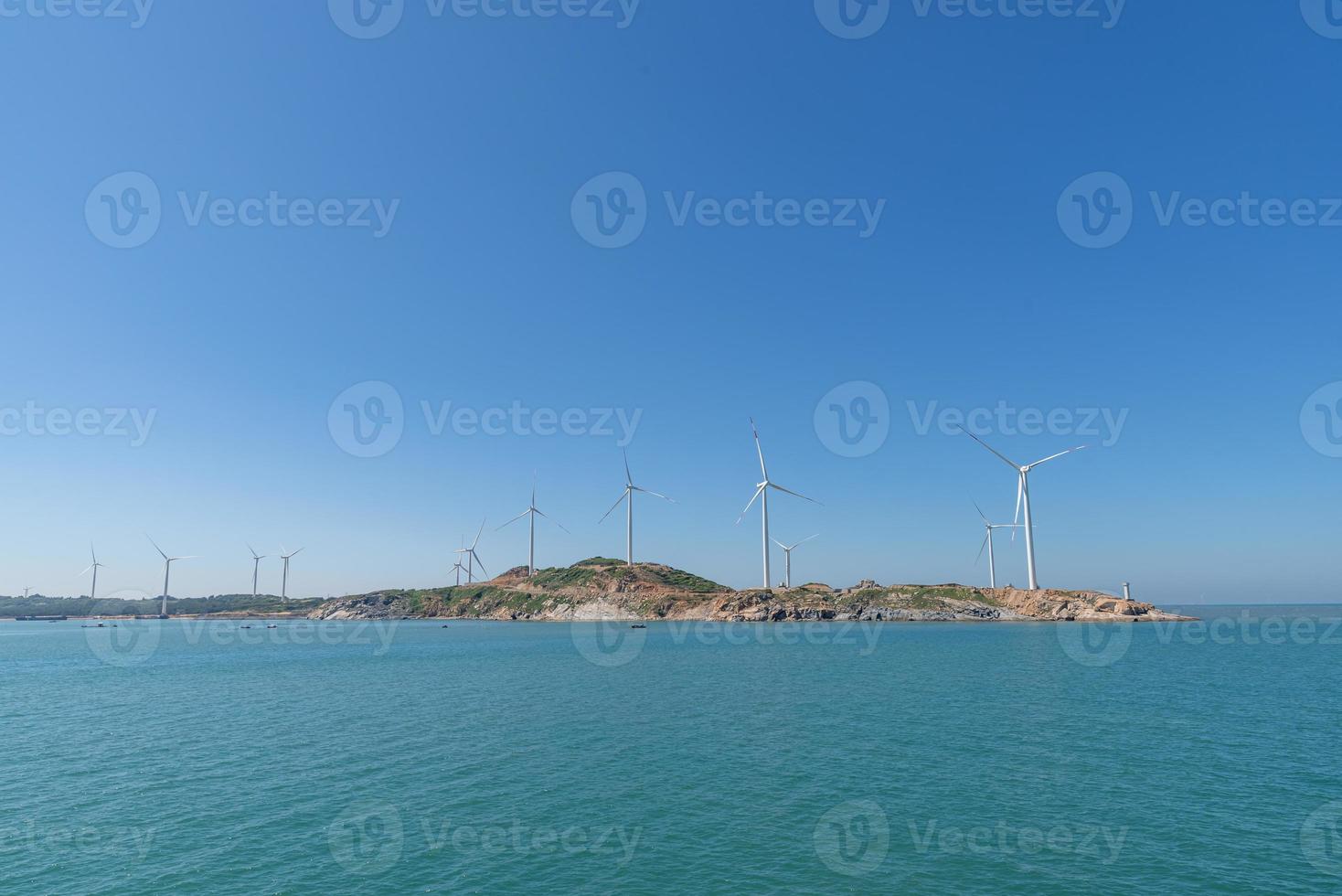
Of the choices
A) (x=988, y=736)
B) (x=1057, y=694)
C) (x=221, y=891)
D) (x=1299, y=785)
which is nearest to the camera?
(x=221, y=891)

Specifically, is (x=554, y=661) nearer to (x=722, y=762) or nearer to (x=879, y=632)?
(x=722, y=762)

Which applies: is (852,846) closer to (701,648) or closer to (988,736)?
(988,736)

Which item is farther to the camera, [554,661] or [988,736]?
[554,661]

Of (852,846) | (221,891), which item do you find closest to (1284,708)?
(852,846)

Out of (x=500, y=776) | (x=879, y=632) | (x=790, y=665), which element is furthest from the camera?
(x=879, y=632)

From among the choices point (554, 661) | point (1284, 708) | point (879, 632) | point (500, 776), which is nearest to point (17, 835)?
point (500, 776)

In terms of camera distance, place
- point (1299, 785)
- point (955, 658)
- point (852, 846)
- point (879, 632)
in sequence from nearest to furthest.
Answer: point (852, 846), point (1299, 785), point (955, 658), point (879, 632)
